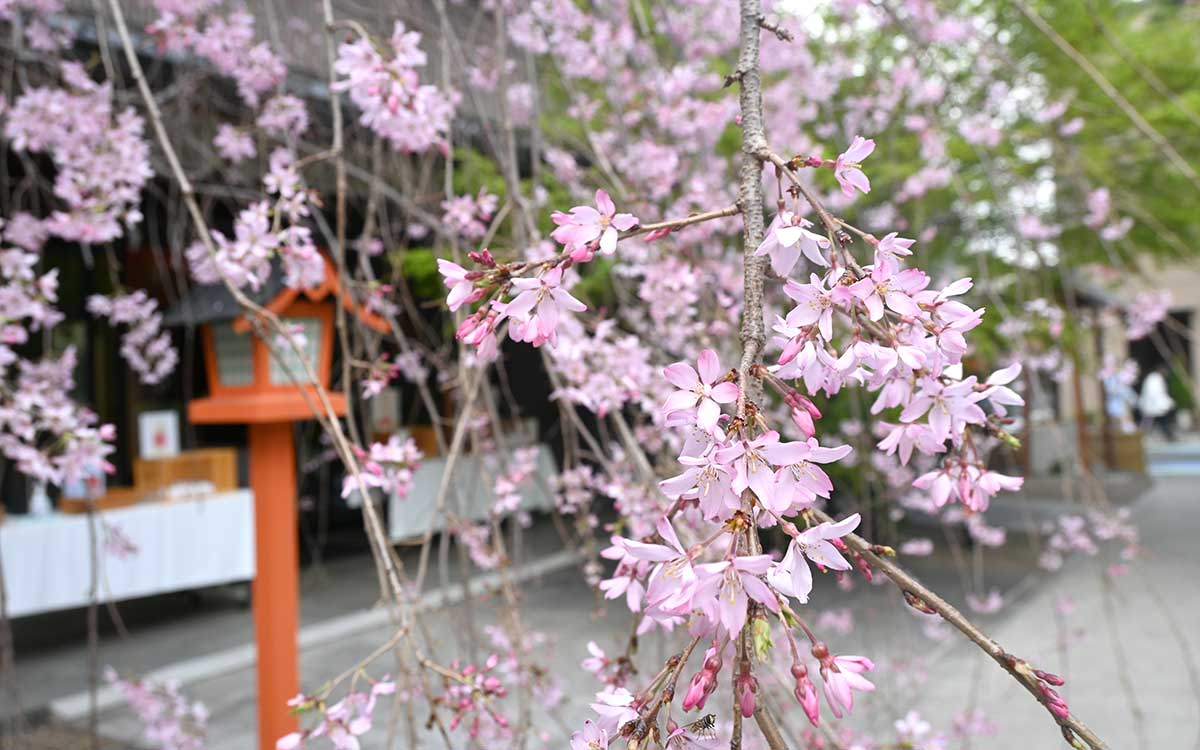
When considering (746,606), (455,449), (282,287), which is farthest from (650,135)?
(746,606)

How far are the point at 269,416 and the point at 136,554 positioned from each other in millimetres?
2045

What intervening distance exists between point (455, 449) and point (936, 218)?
4393 mm

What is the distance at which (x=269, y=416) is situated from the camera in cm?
233

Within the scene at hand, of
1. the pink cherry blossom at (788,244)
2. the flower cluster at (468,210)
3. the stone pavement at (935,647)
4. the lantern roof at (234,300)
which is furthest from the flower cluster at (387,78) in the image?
the stone pavement at (935,647)

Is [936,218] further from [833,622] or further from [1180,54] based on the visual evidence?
[833,622]

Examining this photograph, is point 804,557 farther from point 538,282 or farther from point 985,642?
point 538,282

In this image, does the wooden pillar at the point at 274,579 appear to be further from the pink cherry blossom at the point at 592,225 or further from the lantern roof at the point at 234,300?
the pink cherry blossom at the point at 592,225

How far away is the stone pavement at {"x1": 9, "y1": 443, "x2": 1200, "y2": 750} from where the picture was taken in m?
3.16

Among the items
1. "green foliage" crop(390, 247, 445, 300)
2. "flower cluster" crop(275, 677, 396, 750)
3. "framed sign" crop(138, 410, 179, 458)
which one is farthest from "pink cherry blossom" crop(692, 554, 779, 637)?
"framed sign" crop(138, 410, 179, 458)

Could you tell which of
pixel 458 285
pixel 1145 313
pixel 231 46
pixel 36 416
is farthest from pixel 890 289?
pixel 1145 313

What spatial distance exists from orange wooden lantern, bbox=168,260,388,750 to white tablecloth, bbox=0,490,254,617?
1579 mm

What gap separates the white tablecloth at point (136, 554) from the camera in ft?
12.8

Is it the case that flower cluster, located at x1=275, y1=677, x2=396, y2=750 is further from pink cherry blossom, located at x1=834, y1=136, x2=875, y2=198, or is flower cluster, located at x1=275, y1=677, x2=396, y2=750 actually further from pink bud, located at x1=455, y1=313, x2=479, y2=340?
pink cherry blossom, located at x1=834, y1=136, x2=875, y2=198

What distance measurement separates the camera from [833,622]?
3.86 metres
